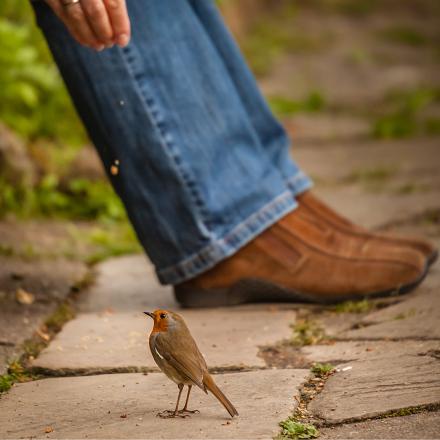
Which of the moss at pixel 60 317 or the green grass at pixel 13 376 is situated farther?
the moss at pixel 60 317

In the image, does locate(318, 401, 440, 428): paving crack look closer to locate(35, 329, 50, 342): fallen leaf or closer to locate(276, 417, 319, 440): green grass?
locate(276, 417, 319, 440): green grass

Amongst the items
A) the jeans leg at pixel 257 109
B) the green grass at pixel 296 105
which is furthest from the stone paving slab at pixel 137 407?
the green grass at pixel 296 105

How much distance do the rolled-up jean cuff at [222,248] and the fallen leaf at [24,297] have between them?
1.15 feet

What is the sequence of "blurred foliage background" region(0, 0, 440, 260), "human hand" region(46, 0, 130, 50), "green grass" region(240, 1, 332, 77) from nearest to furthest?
"human hand" region(46, 0, 130, 50), "blurred foliage background" region(0, 0, 440, 260), "green grass" region(240, 1, 332, 77)

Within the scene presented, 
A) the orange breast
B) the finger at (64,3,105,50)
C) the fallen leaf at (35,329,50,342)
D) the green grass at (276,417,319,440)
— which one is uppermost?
the finger at (64,3,105,50)

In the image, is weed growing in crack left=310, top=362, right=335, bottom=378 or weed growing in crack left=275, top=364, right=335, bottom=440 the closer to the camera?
weed growing in crack left=275, top=364, right=335, bottom=440

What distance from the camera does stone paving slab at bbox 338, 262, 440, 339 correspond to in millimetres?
2113

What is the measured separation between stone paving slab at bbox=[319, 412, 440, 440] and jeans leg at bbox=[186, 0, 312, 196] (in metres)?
1.17

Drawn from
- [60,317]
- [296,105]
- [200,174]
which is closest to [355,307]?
[200,174]

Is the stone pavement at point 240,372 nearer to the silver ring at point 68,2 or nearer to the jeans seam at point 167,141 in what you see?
the jeans seam at point 167,141

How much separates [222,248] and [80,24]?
0.73 metres

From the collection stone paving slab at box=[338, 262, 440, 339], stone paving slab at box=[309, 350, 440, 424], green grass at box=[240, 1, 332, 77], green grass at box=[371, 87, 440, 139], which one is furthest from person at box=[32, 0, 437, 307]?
green grass at box=[240, 1, 332, 77]

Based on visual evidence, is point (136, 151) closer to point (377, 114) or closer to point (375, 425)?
point (375, 425)

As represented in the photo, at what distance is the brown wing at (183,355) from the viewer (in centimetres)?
165
